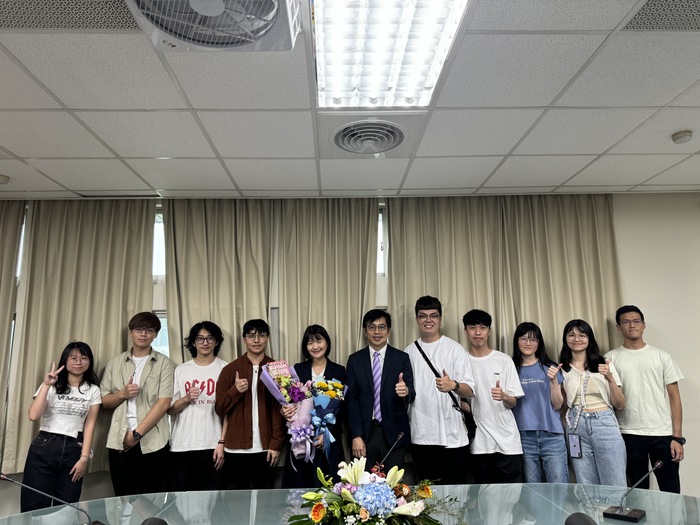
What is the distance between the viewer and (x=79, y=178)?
350 cm

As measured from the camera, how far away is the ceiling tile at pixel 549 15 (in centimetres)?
178

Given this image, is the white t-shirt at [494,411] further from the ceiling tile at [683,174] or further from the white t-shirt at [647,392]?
the ceiling tile at [683,174]

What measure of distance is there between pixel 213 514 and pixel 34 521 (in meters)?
0.68

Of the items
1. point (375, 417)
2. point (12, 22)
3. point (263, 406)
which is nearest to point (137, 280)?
point (263, 406)

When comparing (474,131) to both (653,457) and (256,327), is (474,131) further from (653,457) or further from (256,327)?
(653,457)

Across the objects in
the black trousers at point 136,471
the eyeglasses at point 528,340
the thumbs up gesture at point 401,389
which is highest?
the eyeglasses at point 528,340

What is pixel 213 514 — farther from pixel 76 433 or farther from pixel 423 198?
pixel 423 198

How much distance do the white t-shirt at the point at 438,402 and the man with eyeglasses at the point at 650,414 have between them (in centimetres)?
123

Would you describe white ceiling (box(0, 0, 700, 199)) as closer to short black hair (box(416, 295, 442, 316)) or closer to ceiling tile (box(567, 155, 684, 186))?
ceiling tile (box(567, 155, 684, 186))

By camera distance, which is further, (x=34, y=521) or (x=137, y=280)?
(x=137, y=280)

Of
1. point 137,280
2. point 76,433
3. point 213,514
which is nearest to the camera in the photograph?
point 213,514

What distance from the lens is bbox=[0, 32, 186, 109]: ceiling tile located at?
193cm

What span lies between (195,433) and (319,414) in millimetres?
940

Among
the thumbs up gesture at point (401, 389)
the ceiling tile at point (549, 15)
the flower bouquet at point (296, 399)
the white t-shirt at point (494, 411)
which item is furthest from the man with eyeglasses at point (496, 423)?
the ceiling tile at point (549, 15)
